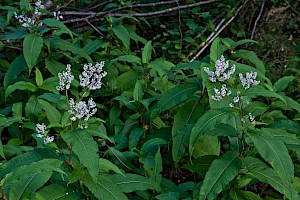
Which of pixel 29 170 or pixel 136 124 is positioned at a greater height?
pixel 29 170

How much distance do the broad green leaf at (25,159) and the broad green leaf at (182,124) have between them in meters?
0.91

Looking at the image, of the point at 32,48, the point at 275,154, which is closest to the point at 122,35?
the point at 32,48

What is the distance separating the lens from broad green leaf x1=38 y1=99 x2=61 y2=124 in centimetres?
312

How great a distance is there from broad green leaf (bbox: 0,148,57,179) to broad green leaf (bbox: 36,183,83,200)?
174mm

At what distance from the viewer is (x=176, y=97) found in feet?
9.61

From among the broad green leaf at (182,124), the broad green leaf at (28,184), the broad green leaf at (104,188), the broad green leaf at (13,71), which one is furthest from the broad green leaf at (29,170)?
the broad green leaf at (13,71)

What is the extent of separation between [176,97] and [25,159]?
1.12 meters

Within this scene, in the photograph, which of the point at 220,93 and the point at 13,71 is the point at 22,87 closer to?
the point at 13,71

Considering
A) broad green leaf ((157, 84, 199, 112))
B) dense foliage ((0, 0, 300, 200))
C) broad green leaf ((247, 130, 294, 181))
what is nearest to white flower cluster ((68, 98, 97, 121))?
dense foliage ((0, 0, 300, 200))

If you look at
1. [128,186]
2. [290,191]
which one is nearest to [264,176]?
[290,191]

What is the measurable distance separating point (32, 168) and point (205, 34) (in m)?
5.17

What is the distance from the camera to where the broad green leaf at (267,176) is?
236cm

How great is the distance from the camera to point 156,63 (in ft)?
13.0

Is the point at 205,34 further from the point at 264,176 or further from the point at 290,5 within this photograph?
the point at 264,176
